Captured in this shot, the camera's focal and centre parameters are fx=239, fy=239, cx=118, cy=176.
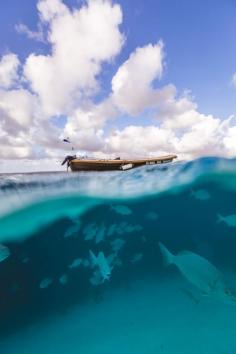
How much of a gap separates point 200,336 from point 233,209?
12176 millimetres

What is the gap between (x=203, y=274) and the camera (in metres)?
7.18

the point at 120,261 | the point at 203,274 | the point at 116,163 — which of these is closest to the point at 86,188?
the point at 116,163

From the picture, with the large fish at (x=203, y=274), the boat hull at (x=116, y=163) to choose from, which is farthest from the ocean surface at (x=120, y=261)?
the boat hull at (x=116, y=163)

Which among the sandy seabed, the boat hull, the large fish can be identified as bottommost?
the sandy seabed

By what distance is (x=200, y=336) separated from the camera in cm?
1323

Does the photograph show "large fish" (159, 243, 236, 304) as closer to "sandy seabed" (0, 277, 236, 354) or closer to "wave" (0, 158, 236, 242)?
"sandy seabed" (0, 277, 236, 354)

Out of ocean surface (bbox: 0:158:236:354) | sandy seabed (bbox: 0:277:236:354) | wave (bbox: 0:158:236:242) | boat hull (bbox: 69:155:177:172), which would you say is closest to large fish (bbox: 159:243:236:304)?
ocean surface (bbox: 0:158:236:354)

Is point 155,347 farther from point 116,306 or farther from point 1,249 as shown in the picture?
point 1,249

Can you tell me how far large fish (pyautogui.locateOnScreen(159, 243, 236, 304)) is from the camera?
6620mm

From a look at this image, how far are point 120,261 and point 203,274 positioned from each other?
1927 cm

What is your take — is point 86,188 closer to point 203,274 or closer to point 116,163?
point 116,163

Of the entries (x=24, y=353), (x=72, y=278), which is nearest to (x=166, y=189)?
(x=24, y=353)

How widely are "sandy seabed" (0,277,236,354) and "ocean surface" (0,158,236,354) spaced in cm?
7

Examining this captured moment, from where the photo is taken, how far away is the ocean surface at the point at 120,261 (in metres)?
12.6
